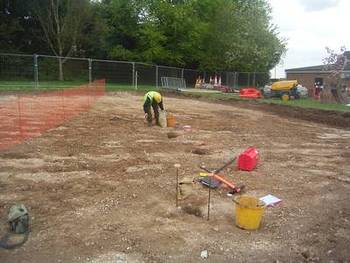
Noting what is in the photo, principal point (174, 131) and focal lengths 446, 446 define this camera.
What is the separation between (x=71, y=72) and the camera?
102ft

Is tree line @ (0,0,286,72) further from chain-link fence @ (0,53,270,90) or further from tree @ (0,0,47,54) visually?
chain-link fence @ (0,53,270,90)

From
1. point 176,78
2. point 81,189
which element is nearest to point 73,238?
point 81,189

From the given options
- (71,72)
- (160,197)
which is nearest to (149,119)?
(160,197)

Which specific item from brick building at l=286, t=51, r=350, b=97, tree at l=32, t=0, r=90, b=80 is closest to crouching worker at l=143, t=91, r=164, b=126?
tree at l=32, t=0, r=90, b=80

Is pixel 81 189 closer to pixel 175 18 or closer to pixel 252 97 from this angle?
pixel 252 97

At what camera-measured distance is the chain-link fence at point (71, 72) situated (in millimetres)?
26734

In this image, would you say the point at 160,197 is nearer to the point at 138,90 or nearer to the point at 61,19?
the point at 138,90

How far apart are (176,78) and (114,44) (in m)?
8.54

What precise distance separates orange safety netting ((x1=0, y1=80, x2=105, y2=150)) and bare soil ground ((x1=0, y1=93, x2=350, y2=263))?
0.54 m

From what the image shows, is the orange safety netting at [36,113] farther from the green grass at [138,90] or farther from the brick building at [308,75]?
the brick building at [308,75]

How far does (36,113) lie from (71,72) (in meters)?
16.6

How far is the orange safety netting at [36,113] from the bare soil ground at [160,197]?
538 millimetres

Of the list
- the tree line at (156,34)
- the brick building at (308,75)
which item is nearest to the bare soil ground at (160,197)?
the tree line at (156,34)

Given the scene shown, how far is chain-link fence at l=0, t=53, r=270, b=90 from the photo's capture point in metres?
26.7
